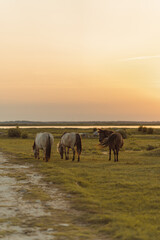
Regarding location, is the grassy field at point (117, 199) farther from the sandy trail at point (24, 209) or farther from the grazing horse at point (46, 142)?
the grazing horse at point (46, 142)

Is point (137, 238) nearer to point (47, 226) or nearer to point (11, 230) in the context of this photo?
point (47, 226)

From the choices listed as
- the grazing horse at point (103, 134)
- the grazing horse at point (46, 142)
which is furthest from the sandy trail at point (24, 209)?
the grazing horse at point (103, 134)

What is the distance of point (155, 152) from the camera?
936 inches

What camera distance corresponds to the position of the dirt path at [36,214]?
6188mm

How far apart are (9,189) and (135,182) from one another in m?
4.84

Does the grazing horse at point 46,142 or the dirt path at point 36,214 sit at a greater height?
the grazing horse at point 46,142

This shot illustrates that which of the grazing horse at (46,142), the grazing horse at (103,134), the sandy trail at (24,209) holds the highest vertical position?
the grazing horse at (103,134)

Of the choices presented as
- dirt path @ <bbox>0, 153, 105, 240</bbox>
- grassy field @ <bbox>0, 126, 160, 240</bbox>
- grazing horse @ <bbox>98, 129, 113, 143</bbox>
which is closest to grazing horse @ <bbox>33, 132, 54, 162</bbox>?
grazing horse @ <bbox>98, 129, 113, 143</bbox>

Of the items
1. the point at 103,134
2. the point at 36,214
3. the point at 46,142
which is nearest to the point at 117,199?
the point at 36,214

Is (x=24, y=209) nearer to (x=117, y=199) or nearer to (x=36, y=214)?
(x=36, y=214)

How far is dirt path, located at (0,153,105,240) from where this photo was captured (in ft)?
20.3

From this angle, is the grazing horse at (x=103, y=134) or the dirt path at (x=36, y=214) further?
the grazing horse at (x=103, y=134)

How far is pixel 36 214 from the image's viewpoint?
7648 mm

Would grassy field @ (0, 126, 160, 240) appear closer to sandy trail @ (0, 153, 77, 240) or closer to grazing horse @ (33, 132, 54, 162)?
sandy trail @ (0, 153, 77, 240)
